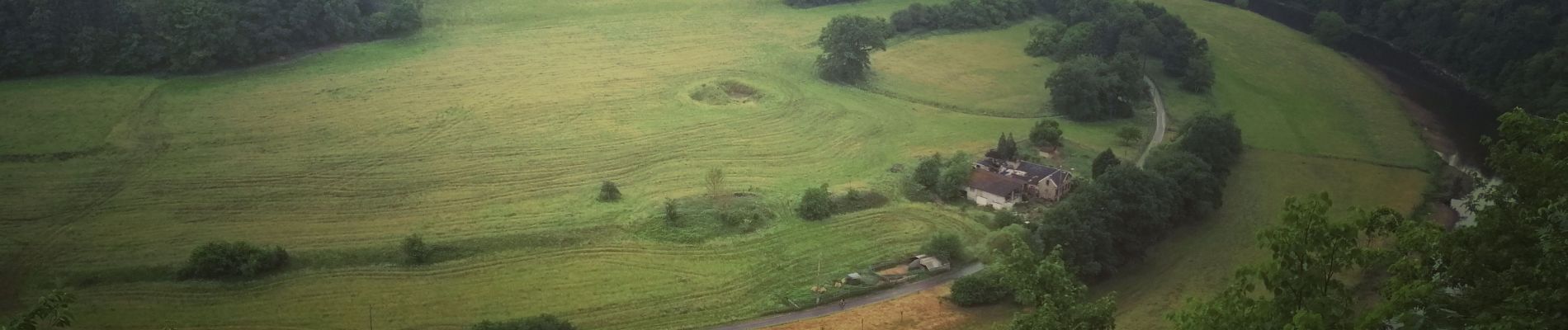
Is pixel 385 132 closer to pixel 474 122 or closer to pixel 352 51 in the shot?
pixel 474 122

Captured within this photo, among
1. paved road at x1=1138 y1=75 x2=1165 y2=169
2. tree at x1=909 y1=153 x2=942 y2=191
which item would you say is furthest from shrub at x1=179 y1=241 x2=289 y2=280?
paved road at x1=1138 y1=75 x2=1165 y2=169

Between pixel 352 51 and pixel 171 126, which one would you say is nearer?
pixel 171 126

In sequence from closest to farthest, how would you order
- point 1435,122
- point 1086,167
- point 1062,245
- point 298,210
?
point 1062,245
point 298,210
point 1086,167
point 1435,122

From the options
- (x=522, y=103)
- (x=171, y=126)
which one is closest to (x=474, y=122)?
(x=522, y=103)

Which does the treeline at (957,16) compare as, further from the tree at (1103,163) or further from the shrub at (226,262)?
the shrub at (226,262)

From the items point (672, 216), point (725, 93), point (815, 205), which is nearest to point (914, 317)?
point (815, 205)

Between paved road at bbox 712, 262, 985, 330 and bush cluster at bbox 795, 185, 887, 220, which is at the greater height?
bush cluster at bbox 795, 185, 887, 220

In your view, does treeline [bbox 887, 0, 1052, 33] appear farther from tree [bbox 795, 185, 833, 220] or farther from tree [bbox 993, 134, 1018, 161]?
tree [bbox 795, 185, 833, 220]
